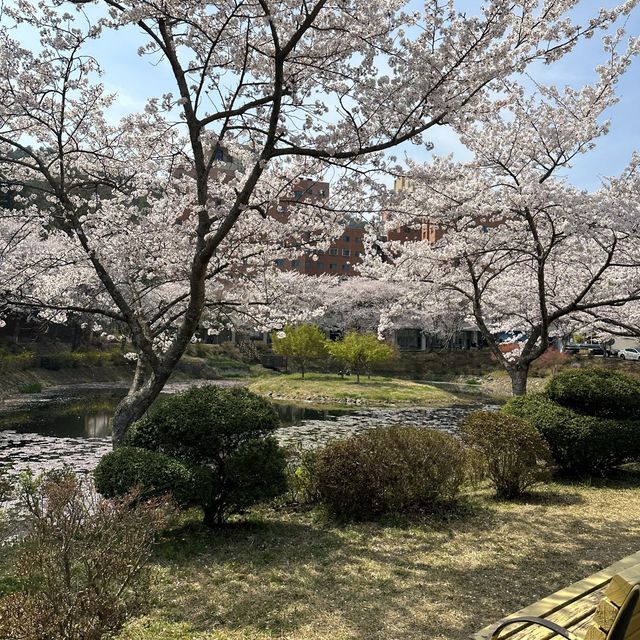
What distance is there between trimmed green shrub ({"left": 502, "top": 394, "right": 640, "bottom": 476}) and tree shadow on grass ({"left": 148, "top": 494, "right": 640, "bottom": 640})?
4.36ft

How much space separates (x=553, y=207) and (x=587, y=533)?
5.35m

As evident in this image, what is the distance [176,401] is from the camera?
6.54 m

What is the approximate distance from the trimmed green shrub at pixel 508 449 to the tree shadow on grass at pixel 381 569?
1.89ft

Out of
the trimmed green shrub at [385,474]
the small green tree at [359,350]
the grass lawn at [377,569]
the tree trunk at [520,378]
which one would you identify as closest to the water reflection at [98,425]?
the grass lawn at [377,569]

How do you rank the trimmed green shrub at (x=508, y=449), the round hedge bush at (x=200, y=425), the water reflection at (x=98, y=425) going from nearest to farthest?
the round hedge bush at (x=200, y=425) < the trimmed green shrub at (x=508, y=449) < the water reflection at (x=98, y=425)

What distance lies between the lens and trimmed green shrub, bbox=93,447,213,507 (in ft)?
19.1

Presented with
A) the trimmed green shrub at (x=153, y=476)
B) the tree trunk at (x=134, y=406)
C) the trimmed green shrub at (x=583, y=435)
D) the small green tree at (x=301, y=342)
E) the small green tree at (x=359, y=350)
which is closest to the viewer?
the trimmed green shrub at (x=153, y=476)

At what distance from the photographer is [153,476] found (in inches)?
230

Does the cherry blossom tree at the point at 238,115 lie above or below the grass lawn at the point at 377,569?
above

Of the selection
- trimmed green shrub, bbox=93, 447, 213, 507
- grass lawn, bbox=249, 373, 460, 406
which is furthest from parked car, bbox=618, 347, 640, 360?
trimmed green shrub, bbox=93, 447, 213, 507

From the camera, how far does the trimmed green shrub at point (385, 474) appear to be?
22.8ft

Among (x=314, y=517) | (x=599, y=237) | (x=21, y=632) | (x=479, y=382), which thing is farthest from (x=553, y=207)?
(x=479, y=382)

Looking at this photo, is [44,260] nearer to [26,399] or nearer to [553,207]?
[553,207]

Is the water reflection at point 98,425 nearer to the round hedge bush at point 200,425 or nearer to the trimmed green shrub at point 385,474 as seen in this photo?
the round hedge bush at point 200,425
